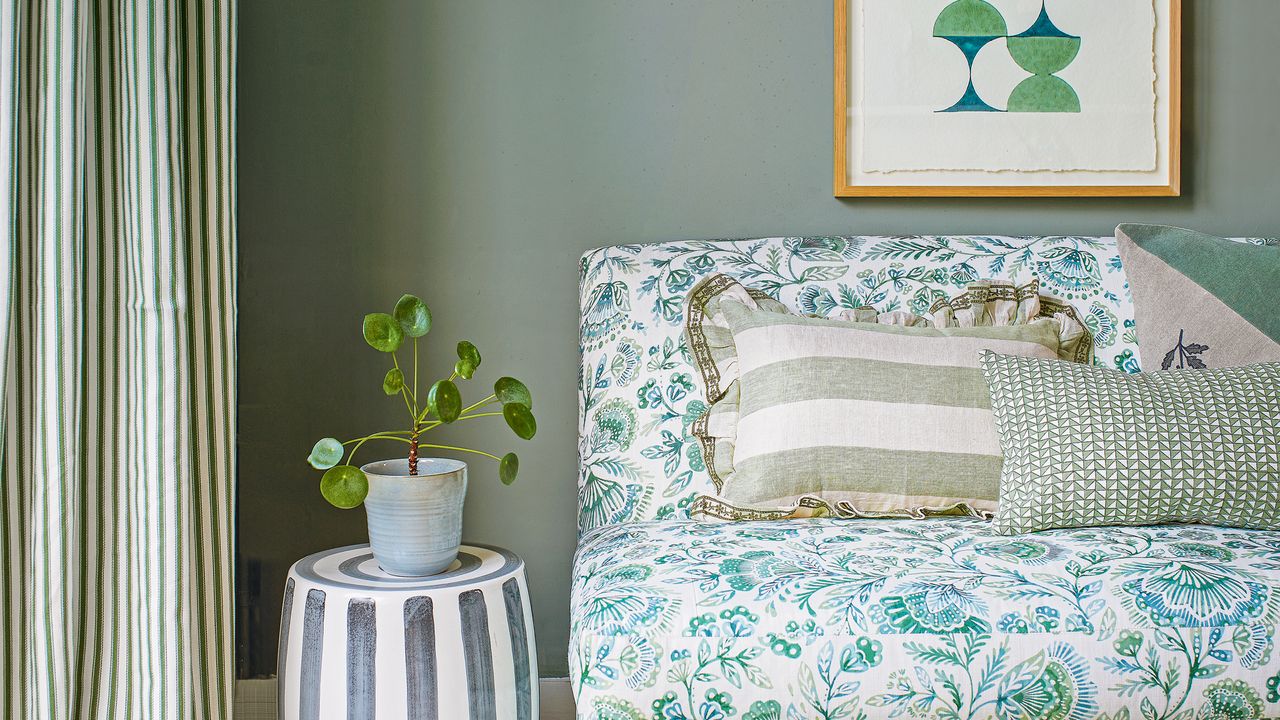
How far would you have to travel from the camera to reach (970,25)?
1873 mm

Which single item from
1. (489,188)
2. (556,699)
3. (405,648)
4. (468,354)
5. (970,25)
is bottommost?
(556,699)

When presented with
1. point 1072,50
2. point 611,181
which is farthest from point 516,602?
point 1072,50

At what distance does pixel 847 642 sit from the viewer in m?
1.01

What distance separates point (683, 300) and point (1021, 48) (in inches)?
34.6

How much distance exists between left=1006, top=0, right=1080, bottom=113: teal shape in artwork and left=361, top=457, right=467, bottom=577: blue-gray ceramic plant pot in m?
1.35

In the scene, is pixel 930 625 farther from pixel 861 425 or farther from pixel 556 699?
pixel 556 699

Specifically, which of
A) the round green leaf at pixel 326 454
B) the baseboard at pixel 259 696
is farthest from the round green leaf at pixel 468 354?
the baseboard at pixel 259 696

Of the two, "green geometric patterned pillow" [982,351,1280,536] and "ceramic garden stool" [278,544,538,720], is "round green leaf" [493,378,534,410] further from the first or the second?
"green geometric patterned pillow" [982,351,1280,536]

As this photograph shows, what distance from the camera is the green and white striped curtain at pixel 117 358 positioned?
1097 mm

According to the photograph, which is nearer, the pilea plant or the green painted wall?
the pilea plant

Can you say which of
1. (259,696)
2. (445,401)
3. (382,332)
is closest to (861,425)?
(445,401)

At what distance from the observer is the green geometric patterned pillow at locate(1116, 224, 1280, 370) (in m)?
1.51

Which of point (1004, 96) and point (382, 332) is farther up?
point (1004, 96)

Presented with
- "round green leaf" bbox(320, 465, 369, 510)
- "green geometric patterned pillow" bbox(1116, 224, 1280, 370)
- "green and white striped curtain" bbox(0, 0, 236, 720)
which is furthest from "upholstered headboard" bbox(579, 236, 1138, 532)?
"green and white striped curtain" bbox(0, 0, 236, 720)
